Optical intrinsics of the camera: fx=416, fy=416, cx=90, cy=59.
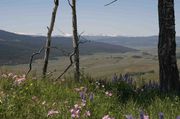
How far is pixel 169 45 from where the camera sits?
452 inches

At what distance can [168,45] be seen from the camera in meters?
11.5

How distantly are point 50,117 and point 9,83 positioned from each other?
3017mm

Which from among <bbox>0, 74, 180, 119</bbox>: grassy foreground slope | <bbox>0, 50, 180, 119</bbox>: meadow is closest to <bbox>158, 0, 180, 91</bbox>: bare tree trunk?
<bbox>0, 50, 180, 119</bbox>: meadow

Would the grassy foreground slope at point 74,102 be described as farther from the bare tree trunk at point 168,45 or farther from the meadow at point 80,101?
the bare tree trunk at point 168,45

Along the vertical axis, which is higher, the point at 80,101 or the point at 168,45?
the point at 168,45

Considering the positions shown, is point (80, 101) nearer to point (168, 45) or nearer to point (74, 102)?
point (74, 102)

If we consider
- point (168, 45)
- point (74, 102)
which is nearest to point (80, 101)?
point (74, 102)

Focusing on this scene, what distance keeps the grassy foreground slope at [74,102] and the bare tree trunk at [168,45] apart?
1.92 metres

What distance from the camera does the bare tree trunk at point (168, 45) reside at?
11383mm

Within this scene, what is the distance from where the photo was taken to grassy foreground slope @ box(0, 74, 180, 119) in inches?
241


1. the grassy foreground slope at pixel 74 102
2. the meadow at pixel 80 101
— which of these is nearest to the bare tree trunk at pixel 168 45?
the meadow at pixel 80 101

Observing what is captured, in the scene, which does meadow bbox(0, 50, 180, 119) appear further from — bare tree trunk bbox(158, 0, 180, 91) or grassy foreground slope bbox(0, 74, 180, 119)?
bare tree trunk bbox(158, 0, 180, 91)

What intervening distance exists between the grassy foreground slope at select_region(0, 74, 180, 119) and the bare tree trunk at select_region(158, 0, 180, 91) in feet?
6.30

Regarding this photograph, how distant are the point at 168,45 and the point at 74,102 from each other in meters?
4.99
